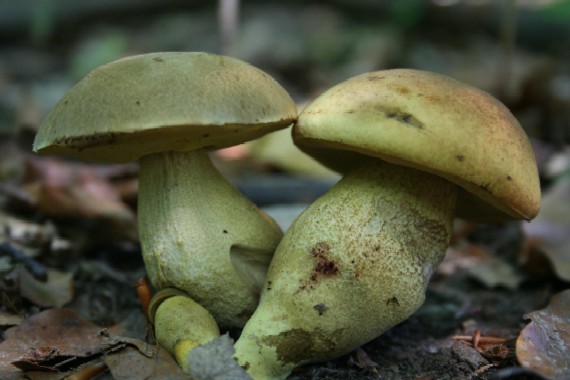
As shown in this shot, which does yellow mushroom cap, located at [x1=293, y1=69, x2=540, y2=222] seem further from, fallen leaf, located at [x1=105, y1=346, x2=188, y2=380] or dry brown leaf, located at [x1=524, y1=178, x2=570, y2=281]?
dry brown leaf, located at [x1=524, y1=178, x2=570, y2=281]

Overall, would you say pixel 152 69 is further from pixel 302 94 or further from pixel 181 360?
pixel 302 94

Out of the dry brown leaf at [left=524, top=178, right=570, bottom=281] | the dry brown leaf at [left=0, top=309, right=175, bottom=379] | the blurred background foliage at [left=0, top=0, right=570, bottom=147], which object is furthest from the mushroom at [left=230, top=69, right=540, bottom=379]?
the blurred background foliage at [left=0, top=0, right=570, bottom=147]

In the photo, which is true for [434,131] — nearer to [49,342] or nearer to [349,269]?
[349,269]

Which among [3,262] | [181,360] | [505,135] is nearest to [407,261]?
[505,135]

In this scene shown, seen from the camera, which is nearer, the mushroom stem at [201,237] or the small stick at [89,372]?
the small stick at [89,372]

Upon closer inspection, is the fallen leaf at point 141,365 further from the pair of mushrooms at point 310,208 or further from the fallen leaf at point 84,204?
the fallen leaf at point 84,204

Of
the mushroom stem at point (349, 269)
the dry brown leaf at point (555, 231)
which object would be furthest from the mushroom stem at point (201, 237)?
the dry brown leaf at point (555, 231)
